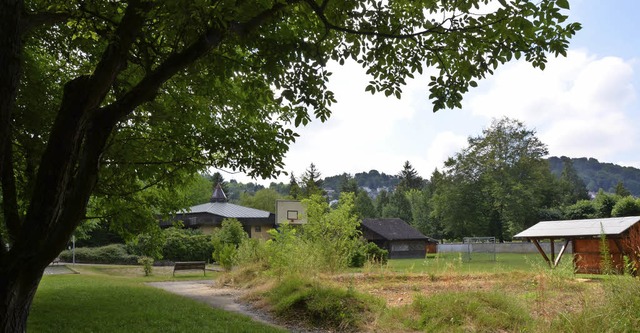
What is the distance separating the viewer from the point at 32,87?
745 centimetres

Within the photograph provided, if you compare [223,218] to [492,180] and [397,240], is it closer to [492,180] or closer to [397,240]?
[397,240]

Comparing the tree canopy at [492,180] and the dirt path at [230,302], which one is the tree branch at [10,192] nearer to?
the dirt path at [230,302]

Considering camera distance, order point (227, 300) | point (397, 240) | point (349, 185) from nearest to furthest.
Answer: point (227, 300) < point (397, 240) < point (349, 185)

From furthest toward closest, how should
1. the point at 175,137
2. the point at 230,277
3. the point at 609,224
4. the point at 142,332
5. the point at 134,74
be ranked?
the point at 230,277 < the point at 609,224 < the point at 142,332 < the point at 175,137 < the point at 134,74

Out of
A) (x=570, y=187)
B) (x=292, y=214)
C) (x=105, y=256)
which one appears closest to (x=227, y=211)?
(x=105, y=256)

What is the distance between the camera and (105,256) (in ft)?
124

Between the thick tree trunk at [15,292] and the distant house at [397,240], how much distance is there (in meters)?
49.1

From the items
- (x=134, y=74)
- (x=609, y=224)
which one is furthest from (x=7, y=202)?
(x=609, y=224)

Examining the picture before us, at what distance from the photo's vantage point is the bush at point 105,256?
37.2 m

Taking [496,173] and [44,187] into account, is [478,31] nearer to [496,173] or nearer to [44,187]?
[44,187]

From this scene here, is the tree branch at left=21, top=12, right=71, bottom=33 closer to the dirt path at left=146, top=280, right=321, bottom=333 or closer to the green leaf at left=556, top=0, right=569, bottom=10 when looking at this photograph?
the green leaf at left=556, top=0, right=569, bottom=10

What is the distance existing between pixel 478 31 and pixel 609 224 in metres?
15.5

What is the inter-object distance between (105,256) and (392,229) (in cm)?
2894

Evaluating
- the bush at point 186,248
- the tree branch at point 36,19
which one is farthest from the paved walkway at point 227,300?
the bush at point 186,248
